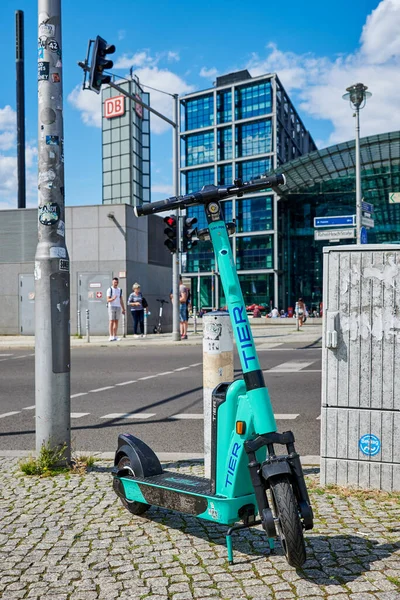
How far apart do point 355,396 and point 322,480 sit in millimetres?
645

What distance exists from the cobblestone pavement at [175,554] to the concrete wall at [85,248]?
19.7 meters

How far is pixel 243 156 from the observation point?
7619 centimetres

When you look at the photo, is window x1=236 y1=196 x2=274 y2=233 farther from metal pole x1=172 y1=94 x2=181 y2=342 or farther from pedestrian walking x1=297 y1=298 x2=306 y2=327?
metal pole x1=172 y1=94 x2=181 y2=342

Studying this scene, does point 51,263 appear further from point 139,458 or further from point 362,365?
point 362,365

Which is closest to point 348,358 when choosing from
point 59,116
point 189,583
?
point 189,583

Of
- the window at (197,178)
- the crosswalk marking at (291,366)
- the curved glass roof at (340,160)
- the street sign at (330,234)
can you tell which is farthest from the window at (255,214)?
the crosswalk marking at (291,366)

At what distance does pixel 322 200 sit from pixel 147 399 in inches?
2131

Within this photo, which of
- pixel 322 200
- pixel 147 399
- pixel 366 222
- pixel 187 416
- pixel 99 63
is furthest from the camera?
pixel 322 200

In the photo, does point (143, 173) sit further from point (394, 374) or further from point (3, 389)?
point (394, 374)

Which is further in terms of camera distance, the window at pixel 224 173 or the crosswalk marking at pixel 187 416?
the window at pixel 224 173

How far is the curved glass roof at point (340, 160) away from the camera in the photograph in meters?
48.5

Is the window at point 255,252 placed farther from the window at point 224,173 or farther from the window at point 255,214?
the window at point 224,173

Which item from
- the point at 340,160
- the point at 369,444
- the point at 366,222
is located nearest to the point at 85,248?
the point at 366,222

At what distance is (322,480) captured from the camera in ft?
14.2
